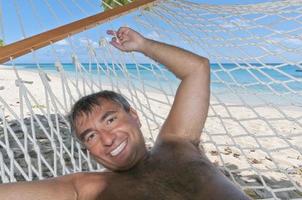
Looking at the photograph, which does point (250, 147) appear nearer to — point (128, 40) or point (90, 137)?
point (128, 40)

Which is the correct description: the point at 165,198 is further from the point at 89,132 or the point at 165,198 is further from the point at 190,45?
the point at 190,45

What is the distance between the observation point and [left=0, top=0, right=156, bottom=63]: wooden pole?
5.21ft

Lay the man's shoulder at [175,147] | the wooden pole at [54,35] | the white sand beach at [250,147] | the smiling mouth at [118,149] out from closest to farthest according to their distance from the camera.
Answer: the smiling mouth at [118,149] → the man's shoulder at [175,147] → the wooden pole at [54,35] → the white sand beach at [250,147]

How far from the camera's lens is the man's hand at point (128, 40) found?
177cm

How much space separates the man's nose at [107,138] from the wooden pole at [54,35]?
470 millimetres

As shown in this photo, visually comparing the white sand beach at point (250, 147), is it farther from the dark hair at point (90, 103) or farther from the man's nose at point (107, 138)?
the man's nose at point (107, 138)

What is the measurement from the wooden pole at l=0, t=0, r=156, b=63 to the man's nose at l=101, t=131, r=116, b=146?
47 centimetres

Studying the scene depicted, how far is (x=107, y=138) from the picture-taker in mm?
1361

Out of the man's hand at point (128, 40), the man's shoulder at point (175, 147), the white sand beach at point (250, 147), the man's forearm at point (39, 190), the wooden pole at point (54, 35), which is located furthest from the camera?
the white sand beach at point (250, 147)

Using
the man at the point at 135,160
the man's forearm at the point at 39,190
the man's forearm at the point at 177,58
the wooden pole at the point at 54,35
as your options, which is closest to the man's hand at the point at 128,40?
the man's forearm at the point at 177,58

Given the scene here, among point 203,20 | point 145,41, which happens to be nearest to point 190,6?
point 203,20

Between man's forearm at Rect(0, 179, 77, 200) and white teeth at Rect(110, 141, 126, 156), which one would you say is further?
white teeth at Rect(110, 141, 126, 156)

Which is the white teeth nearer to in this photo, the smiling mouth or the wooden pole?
the smiling mouth

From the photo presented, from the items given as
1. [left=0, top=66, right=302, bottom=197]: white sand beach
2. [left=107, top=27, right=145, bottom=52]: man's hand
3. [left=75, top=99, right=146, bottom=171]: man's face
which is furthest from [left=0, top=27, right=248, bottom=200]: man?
[left=0, top=66, right=302, bottom=197]: white sand beach
